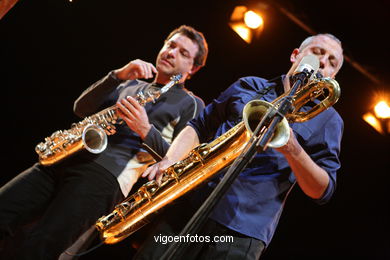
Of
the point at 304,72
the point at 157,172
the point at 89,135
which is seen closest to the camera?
the point at 304,72

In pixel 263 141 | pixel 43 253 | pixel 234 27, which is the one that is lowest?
pixel 43 253

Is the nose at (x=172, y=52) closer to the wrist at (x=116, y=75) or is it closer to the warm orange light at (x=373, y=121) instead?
the wrist at (x=116, y=75)

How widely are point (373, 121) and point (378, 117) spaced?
9 centimetres

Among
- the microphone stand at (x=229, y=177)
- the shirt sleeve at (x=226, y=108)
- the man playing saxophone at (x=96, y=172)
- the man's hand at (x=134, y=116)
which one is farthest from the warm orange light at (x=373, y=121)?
the microphone stand at (x=229, y=177)

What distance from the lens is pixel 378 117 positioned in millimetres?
4766

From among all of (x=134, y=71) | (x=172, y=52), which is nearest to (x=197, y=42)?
(x=172, y=52)

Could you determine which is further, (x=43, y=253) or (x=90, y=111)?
(x=90, y=111)

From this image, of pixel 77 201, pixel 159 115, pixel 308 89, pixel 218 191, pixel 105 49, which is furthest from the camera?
pixel 105 49

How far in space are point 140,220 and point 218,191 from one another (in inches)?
57.7

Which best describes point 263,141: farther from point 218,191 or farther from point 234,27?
point 234,27

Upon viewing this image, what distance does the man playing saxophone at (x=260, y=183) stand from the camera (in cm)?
200

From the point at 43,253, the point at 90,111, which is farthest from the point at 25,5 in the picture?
the point at 43,253

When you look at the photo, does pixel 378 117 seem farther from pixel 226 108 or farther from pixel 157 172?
pixel 157 172

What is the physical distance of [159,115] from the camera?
3277 mm
